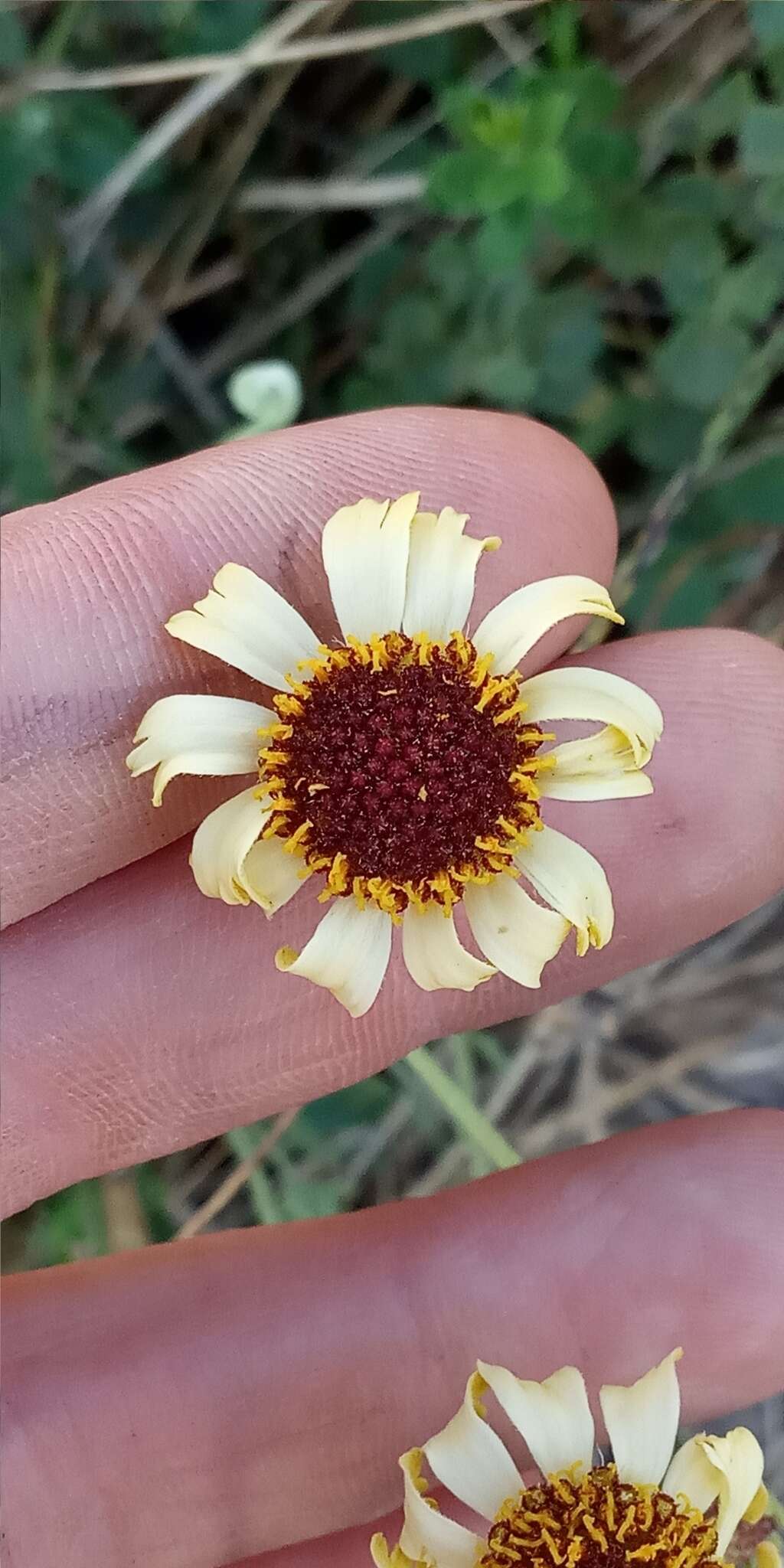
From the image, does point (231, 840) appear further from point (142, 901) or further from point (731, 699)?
point (731, 699)

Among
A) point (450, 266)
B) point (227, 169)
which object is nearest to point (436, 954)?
point (450, 266)

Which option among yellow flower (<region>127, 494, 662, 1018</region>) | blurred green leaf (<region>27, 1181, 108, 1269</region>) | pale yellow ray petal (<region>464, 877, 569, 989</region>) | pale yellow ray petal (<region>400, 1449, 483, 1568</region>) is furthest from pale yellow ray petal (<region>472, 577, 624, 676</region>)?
blurred green leaf (<region>27, 1181, 108, 1269</region>)

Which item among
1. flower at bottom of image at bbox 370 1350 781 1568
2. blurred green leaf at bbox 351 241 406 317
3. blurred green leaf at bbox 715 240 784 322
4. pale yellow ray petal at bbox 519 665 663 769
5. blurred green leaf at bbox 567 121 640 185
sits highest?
blurred green leaf at bbox 351 241 406 317

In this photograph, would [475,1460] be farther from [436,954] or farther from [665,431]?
[665,431]

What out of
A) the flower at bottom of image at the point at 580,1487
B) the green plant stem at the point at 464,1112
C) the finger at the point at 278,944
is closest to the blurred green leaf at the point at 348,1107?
the green plant stem at the point at 464,1112

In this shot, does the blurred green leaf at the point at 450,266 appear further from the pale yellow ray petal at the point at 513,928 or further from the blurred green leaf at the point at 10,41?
the pale yellow ray petal at the point at 513,928

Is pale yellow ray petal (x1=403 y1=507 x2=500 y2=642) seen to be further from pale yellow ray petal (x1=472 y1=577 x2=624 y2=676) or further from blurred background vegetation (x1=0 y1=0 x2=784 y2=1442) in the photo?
blurred background vegetation (x1=0 y1=0 x2=784 y2=1442)
